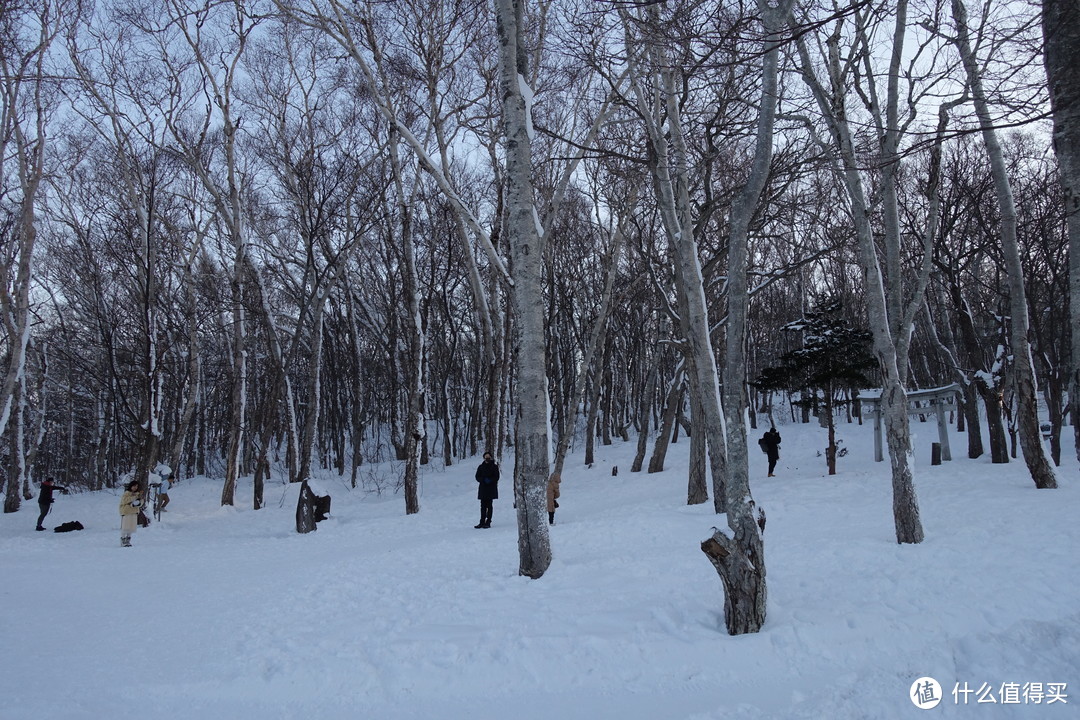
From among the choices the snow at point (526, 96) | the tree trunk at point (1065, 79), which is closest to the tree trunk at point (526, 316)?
the snow at point (526, 96)

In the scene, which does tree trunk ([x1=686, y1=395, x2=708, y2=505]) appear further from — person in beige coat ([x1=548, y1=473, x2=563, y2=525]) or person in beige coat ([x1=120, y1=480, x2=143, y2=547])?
person in beige coat ([x1=120, y1=480, x2=143, y2=547])

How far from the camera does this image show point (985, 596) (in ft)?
16.9

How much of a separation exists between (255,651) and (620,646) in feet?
9.60

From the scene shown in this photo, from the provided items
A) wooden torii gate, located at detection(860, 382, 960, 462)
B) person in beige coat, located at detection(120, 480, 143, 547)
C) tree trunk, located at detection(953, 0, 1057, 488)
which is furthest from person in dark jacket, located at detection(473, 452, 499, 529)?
wooden torii gate, located at detection(860, 382, 960, 462)

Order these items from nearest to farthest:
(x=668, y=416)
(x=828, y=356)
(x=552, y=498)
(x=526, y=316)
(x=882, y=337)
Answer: (x=526, y=316)
(x=882, y=337)
(x=552, y=498)
(x=828, y=356)
(x=668, y=416)

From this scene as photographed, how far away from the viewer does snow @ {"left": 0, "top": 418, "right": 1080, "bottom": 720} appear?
4.02 m

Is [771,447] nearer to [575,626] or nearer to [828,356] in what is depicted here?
[828,356]

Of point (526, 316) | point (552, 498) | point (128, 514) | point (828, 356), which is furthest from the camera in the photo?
point (828, 356)

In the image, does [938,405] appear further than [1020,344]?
Yes

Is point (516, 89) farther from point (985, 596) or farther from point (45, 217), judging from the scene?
point (45, 217)

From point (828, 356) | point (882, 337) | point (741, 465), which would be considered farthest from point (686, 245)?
point (828, 356)

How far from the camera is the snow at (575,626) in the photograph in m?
4.02

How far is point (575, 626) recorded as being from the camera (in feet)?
17.0

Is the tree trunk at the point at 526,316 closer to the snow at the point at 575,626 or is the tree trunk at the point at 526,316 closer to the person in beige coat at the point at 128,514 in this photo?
the snow at the point at 575,626
